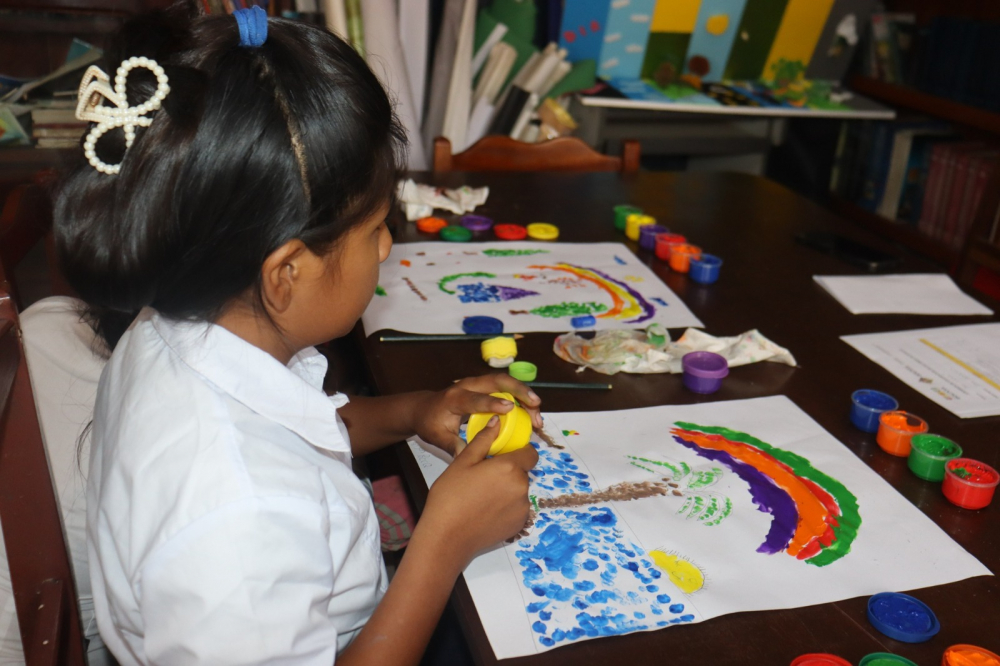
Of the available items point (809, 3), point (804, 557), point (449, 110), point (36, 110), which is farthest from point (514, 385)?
point (809, 3)

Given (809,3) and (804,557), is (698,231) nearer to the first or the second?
(804,557)

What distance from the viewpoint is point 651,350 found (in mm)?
1085

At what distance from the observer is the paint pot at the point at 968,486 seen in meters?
0.84

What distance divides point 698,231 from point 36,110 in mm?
1515

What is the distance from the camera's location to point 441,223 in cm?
152

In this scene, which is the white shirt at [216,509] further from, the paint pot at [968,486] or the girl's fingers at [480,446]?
the paint pot at [968,486]

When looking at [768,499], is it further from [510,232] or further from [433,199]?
[433,199]

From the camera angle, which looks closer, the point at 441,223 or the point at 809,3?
the point at 441,223

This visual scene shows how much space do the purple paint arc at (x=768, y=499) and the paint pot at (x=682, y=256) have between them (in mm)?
518

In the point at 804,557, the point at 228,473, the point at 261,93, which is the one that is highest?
the point at 261,93

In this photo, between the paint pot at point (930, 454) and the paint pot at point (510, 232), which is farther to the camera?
the paint pot at point (510, 232)

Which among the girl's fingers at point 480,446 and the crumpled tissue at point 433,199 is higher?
the crumpled tissue at point 433,199

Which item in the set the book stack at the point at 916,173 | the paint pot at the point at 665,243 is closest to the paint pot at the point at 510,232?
the paint pot at the point at 665,243

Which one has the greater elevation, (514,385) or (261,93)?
(261,93)
